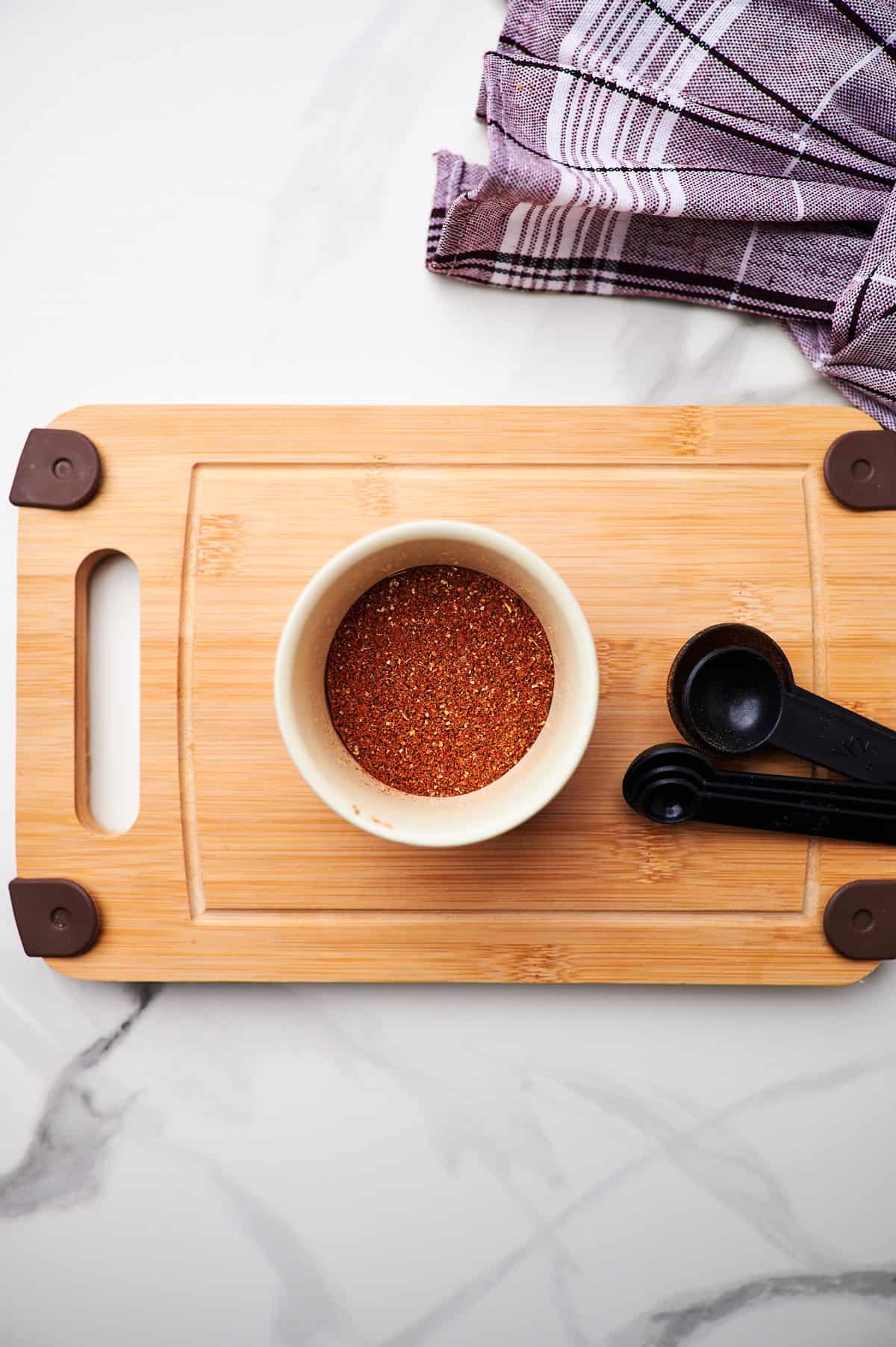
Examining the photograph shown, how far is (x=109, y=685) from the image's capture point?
0.79m

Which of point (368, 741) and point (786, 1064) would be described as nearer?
point (368, 741)

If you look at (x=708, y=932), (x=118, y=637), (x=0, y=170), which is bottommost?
(x=708, y=932)

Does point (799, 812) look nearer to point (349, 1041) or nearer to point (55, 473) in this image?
point (349, 1041)

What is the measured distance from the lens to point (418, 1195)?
0.84 meters

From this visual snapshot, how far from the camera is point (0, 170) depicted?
2.69ft

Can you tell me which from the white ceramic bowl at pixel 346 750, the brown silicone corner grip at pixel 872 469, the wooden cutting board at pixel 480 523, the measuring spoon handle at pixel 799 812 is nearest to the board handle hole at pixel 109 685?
the wooden cutting board at pixel 480 523

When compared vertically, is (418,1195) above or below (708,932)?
below

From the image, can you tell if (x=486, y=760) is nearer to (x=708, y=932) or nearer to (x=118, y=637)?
(x=708, y=932)

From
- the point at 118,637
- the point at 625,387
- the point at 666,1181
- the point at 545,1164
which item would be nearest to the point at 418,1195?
the point at 545,1164

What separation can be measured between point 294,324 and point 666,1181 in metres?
1.00

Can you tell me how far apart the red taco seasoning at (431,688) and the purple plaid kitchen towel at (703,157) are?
1.22 ft

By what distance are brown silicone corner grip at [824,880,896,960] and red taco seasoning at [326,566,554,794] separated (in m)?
0.35

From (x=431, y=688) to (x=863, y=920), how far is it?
49 centimetres

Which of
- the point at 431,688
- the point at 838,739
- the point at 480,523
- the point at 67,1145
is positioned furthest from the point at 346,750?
the point at 67,1145
